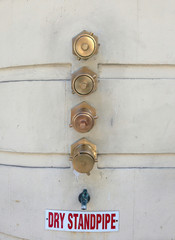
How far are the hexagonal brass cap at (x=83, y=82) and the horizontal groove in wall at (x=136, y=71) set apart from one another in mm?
93

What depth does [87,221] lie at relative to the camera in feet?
3.73

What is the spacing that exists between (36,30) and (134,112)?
2.27ft

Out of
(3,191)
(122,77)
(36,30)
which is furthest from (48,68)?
(3,191)

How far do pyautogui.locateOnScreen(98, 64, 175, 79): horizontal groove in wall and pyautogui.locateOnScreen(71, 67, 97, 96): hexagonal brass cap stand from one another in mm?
93

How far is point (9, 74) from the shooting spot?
120cm

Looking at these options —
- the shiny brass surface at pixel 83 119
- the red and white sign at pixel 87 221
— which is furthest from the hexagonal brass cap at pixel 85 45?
the red and white sign at pixel 87 221

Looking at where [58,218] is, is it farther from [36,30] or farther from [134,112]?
[36,30]

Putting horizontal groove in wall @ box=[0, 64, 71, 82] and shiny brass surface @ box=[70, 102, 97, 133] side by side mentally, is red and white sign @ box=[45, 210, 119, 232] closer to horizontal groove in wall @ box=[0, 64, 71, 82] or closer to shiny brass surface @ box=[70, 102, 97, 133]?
shiny brass surface @ box=[70, 102, 97, 133]

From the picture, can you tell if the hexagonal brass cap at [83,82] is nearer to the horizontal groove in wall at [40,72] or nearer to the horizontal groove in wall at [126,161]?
the horizontal groove in wall at [40,72]

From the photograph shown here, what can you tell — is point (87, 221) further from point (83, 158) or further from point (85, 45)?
point (85, 45)

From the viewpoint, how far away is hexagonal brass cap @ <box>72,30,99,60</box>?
100 centimetres

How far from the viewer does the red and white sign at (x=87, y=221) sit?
3.72ft

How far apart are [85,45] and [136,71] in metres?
0.31

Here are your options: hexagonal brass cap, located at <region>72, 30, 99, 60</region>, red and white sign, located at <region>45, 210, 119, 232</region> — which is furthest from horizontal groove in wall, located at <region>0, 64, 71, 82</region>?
red and white sign, located at <region>45, 210, 119, 232</region>
